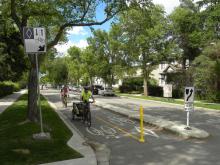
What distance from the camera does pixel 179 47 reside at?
55375 millimetres

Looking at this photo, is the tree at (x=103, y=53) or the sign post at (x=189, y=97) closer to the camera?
the sign post at (x=189, y=97)

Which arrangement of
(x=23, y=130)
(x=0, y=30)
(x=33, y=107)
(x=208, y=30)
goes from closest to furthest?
(x=23, y=130), (x=33, y=107), (x=0, y=30), (x=208, y=30)

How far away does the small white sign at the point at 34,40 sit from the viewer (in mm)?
11570

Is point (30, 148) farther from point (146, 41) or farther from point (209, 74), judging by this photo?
point (146, 41)

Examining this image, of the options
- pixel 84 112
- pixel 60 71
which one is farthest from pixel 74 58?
pixel 84 112

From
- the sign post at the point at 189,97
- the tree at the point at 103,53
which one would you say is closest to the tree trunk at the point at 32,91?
the sign post at the point at 189,97

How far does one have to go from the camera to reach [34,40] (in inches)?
459

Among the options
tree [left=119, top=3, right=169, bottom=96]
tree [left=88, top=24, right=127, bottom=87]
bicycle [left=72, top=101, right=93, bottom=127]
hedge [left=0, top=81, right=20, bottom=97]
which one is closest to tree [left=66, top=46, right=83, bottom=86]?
tree [left=88, top=24, right=127, bottom=87]

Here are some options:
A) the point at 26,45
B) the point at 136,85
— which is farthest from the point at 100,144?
the point at 136,85

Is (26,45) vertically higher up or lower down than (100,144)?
higher up

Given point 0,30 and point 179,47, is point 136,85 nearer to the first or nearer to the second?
point 179,47

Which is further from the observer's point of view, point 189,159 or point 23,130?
point 23,130

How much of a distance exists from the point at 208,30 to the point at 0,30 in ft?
94.7

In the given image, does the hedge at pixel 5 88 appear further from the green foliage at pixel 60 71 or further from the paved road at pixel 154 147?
the green foliage at pixel 60 71
